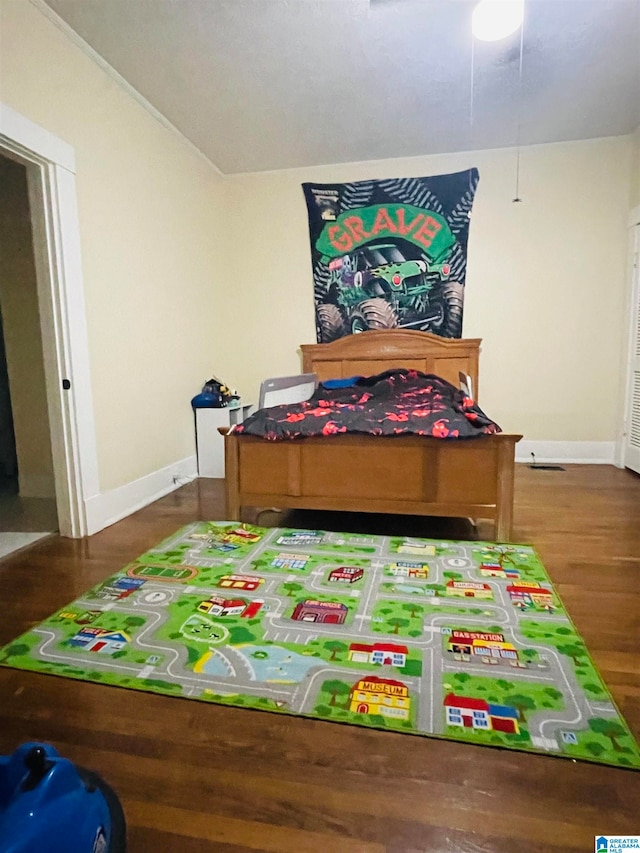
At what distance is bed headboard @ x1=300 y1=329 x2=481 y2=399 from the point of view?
4305mm

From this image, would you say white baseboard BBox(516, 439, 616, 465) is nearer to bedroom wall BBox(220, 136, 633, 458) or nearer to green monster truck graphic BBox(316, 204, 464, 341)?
bedroom wall BBox(220, 136, 633, 458)

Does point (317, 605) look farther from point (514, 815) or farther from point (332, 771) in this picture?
point (514, 815)

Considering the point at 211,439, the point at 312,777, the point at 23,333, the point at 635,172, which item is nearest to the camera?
the point at 312,777

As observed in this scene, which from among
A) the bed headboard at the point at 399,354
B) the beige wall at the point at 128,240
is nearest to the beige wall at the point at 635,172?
the bed headboard at the point at 399,354

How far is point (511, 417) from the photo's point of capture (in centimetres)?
440

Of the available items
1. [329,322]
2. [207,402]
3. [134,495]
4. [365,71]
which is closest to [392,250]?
[329,322]

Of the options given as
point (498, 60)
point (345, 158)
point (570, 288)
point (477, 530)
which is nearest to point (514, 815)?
point (477, 530)

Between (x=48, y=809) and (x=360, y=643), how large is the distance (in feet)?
3.32

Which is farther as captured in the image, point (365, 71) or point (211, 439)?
point (211, 439)

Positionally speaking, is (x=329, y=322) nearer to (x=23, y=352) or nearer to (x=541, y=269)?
(x=541, y=269)

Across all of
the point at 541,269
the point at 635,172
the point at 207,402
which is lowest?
the point at 207,402

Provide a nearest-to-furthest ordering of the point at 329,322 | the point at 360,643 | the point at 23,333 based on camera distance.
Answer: the point at 360,643
the point at 23,333
the point at 329,322

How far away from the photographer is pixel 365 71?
9.62ft

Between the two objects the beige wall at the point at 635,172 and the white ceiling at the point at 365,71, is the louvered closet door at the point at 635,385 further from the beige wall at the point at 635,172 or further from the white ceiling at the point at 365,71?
the white ceiling at the point at 365,71
